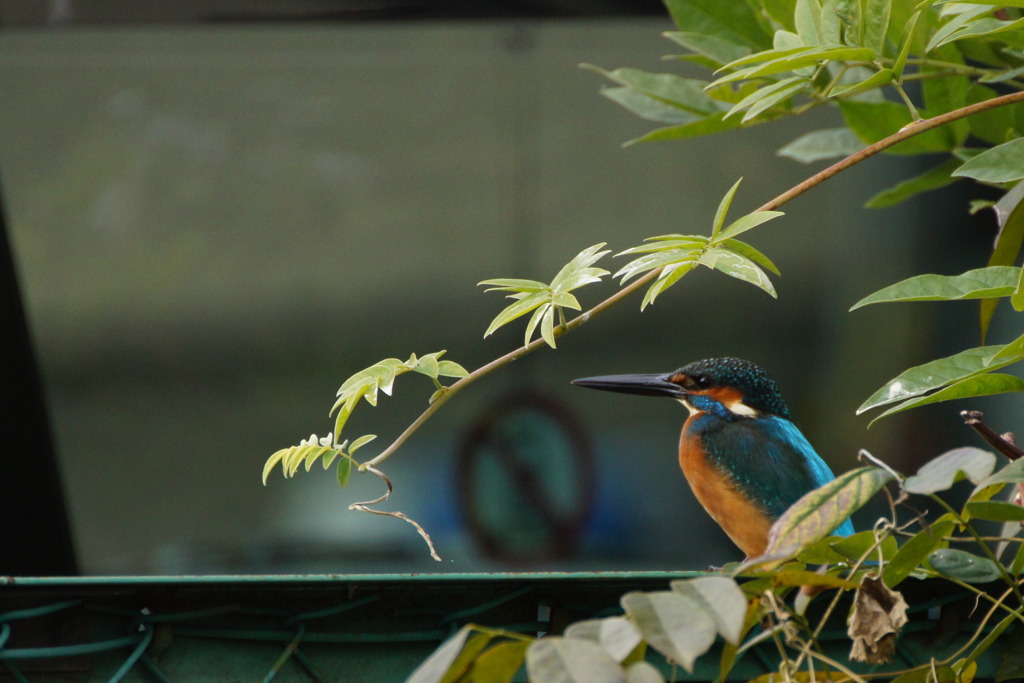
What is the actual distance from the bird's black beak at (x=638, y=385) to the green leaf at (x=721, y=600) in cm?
21

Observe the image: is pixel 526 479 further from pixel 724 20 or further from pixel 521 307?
pixel 521 307

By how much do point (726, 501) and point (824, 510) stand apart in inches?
7.6

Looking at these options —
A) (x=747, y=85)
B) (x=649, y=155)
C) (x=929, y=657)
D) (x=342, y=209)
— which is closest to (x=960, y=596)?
(x=929, y=657)

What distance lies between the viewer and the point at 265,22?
1.89 metres

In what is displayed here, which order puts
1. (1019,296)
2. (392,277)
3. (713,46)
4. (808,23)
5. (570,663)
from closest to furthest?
(570,663), (1019,296), (808,23), (713,46), (392,277)

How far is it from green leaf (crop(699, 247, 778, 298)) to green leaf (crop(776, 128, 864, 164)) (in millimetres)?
305

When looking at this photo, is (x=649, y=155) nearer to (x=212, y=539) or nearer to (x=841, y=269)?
(x=841, y=269)

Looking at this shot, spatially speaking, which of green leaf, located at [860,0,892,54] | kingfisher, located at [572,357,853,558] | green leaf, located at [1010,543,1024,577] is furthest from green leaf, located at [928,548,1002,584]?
green leaf, located at [860,0,892,54]

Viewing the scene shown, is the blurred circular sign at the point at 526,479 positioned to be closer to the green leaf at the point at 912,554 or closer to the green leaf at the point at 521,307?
the green leaf at the point at 521,307

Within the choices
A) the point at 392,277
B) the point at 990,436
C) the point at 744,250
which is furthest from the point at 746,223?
the point at 392,277

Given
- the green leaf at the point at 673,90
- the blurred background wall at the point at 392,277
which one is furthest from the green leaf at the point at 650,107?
the blurred background wall at the point at 392,277

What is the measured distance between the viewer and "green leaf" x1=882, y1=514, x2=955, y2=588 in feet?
0.89

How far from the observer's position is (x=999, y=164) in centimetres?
38

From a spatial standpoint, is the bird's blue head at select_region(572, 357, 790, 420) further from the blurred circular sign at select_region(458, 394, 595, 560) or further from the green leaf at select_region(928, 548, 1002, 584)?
the blurred circular sign at select_region(458, 394, 595, 560)
